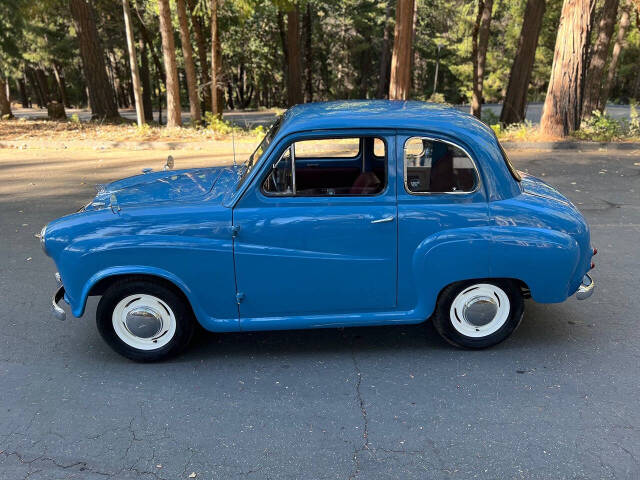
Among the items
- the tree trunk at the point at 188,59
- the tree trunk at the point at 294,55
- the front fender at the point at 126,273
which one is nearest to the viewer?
the front fender at the point at 126,273

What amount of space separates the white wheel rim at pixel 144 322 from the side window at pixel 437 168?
1.98 metres

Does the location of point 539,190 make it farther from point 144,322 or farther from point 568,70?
point 568,70

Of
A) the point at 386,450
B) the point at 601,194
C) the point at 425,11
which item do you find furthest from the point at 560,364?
the point at 425,11

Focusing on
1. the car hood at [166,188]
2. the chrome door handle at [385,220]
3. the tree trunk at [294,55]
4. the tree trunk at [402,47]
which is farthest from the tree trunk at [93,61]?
the chrome door handle at [385,220]

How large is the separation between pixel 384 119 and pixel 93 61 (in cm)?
1685

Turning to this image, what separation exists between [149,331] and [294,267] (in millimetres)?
1168

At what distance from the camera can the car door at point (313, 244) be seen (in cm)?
341

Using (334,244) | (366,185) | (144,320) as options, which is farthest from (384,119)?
(144,320)

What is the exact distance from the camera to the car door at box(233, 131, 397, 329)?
341 centimetres

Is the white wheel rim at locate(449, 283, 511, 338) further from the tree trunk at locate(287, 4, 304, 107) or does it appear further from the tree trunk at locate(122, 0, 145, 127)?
the tree trunk at locate(287, 4, 304, 107)

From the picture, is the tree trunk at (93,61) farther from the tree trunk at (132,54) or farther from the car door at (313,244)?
the car door at (313,244)

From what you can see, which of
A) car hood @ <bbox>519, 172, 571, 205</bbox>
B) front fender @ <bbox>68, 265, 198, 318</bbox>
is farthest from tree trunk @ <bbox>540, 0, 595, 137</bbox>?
front fender @ <bbox>68, 265, 198, 318</bbox>

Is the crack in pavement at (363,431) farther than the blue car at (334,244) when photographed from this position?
No

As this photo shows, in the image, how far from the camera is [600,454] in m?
2.71
